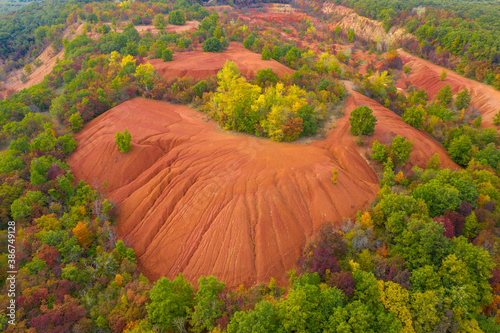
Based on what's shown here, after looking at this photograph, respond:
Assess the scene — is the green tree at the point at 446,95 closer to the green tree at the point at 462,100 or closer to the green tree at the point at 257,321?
the green tree at the point at 462,100

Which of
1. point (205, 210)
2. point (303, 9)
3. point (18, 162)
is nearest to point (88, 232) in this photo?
point (205, 210)

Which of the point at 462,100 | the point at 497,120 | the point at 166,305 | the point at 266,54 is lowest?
the point at 497,120

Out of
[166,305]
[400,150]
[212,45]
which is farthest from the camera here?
[212,45]

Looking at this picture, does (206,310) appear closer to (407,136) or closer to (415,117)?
(407,136)

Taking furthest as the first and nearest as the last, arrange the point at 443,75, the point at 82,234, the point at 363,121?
the point at 443,75 < the point at 363,121 < the point at 82,234

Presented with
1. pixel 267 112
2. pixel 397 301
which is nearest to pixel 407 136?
pixel 267 112

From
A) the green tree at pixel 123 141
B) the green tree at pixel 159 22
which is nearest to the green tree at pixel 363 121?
the green tree at pixel 123 141

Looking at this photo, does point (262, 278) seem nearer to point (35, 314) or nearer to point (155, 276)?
point (155, 276)

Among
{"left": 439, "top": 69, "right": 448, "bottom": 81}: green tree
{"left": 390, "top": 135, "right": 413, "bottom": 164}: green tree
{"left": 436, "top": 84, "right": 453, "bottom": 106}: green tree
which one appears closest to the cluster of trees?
{"left": 390, "top": 135, "right": 413, "bottom": 164}: green tree
